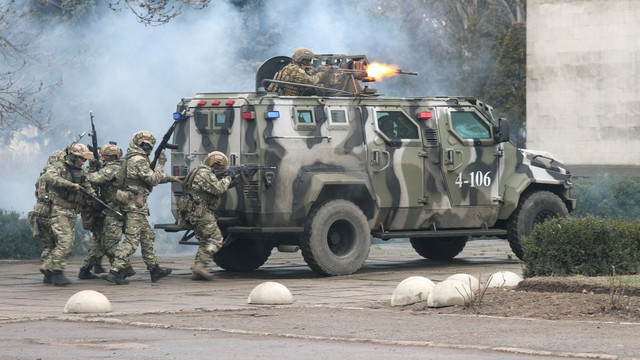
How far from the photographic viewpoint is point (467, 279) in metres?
14.4

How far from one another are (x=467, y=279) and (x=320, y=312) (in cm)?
149

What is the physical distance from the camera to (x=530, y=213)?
19.9 meters

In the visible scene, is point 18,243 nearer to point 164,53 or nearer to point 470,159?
point 470,159

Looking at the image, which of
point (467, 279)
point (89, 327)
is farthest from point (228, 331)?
point (467, 279)

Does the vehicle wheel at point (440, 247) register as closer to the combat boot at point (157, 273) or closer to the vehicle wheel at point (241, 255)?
the vehicle wheel at point (241, 255)

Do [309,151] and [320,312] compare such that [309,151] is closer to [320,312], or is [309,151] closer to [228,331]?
[320,312]

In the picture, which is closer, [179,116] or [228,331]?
[228,331]

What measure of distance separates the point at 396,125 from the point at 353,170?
0.93 metres

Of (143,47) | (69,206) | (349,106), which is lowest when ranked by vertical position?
(69,206)

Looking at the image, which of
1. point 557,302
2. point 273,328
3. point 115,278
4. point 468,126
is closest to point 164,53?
point 468,126

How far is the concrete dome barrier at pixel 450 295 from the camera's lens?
13.6 m

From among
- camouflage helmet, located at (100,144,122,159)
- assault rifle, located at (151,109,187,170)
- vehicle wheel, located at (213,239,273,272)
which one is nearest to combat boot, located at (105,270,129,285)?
camouflage helmet, located at (100,144,122,159)

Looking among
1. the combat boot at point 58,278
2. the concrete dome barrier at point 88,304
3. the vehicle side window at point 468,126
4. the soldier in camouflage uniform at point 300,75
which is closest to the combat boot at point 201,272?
the combat boot at point 58,278

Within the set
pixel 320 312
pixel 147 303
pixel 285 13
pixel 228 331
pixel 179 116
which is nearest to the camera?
pixel 228 331
